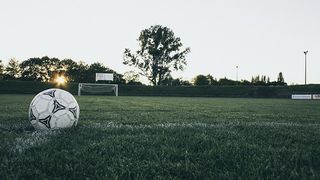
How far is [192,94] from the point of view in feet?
157

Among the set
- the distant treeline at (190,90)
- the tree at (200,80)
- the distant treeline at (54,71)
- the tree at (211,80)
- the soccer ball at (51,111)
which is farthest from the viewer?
the tree at (200,80)

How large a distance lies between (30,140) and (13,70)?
90.3 m

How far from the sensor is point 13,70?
83.7 metres

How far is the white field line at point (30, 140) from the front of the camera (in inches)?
123

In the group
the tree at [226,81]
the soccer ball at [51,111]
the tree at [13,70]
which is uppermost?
the tree at [13,70]

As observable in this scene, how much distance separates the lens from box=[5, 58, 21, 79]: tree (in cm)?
8275

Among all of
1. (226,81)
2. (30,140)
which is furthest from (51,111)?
(226,81)

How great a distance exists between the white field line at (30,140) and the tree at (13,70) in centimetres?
8871

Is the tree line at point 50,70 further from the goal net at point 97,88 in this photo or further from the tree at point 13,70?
the goal net at point 97,88

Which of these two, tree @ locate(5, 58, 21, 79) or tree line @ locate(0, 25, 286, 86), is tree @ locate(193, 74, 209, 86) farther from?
tree @ locate(5, 58, 21, 79)

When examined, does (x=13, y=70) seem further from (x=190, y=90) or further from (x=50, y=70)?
(x=190, y=90)

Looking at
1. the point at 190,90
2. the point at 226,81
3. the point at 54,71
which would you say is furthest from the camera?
the point at 226,81

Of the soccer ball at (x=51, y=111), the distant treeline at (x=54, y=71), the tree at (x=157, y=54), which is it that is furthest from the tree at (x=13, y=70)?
the soccer ball at (x=51, y=111)

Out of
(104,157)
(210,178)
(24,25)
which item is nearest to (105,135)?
(104,157)
